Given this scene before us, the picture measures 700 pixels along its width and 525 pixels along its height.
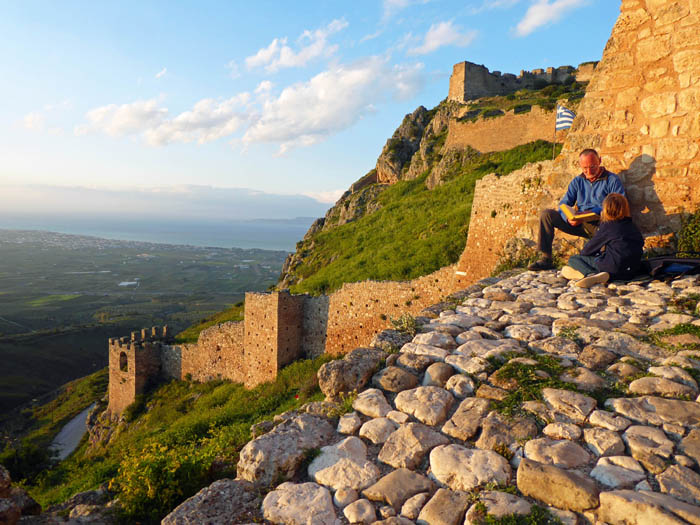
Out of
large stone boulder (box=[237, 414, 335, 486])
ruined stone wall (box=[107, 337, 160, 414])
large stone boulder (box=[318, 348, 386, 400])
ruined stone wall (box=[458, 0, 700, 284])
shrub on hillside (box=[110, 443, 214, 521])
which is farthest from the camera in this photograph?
ruined stone wall (box=[107, 337, 160, 414])

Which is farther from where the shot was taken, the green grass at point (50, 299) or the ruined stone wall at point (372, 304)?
the green grass at point (50, 299)

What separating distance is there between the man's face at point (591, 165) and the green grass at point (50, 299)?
375 feet

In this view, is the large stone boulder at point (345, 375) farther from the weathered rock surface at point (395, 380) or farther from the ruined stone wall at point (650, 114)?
the ruined stone wall at point (650, 114)

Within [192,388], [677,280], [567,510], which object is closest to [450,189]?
[192,388]

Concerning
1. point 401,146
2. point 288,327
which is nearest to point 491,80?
point 401,146

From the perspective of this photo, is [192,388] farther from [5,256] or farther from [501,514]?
[5,256]

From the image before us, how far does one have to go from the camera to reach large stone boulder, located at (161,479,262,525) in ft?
7.75

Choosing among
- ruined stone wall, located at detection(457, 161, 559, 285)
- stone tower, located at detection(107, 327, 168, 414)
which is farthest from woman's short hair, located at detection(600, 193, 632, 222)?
stone tower, located at detection(107, 327, 168, 414)

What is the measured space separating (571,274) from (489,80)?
47.3m

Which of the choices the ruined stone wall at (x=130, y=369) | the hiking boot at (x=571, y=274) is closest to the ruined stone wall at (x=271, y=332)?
the ruined stone wall at (x=130, y=369)

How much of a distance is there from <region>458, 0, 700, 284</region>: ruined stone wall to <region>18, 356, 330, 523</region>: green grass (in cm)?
593

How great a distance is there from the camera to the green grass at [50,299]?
9556 centimetres

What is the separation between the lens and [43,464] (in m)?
15.7

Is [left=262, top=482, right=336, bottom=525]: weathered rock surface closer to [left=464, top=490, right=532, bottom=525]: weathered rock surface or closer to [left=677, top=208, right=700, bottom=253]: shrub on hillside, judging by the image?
[left=464, top=490, right=532, bottom=525]: weathered rock surface
